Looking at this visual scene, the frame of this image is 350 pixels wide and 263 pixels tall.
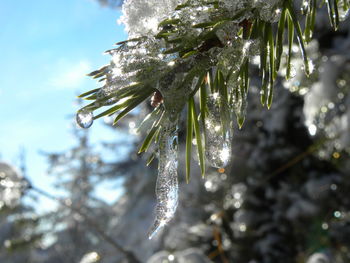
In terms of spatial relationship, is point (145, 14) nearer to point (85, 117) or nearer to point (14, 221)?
point (85, 117)

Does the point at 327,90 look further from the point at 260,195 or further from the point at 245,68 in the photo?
the point at 260,195

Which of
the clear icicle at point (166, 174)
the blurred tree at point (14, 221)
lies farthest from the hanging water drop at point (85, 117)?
the blurred tree at point (14, 221)

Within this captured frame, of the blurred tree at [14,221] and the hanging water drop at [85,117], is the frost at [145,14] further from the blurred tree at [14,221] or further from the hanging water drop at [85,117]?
the blurred tree at [14,221]

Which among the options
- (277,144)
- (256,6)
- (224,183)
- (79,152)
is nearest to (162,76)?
(256,6)

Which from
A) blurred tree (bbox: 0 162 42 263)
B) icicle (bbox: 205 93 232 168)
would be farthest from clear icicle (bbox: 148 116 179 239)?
blurred tree (bbox: 0 162 42 263)

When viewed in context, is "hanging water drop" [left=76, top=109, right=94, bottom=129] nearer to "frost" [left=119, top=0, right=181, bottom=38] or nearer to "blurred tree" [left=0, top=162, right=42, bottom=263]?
"frost" [left=119, top=0, right=181, bottom=38]

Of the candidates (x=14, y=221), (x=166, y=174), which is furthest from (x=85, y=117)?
(x=14, y=221)
